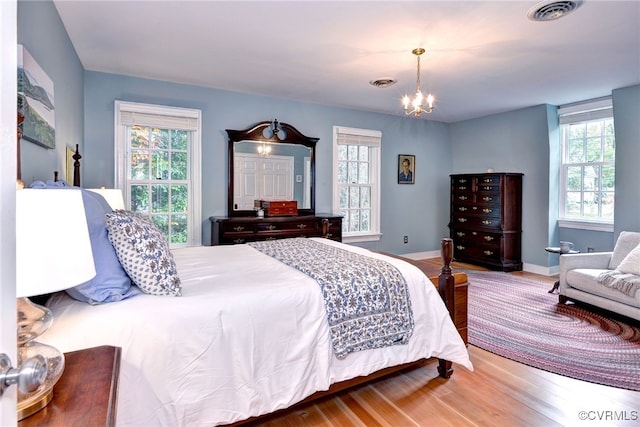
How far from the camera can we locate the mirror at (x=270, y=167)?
4320 mm

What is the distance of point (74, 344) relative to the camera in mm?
1262

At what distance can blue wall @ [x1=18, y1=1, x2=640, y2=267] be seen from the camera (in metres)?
2.58

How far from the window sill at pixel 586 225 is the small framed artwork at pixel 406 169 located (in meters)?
2.20

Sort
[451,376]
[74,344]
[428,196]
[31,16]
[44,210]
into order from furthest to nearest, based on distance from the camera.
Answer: [428,196] < [451,376] < [31,16] < [74,344] < [44,210]

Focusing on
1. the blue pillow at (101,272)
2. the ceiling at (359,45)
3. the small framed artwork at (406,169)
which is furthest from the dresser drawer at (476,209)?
the blue pillow at (101,272)

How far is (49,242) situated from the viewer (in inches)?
28.5

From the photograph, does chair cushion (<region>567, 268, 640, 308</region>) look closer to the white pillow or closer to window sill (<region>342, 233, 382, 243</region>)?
the white pillow

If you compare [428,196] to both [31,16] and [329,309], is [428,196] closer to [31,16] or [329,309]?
[329,309]

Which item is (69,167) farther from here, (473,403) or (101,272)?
(473,403)

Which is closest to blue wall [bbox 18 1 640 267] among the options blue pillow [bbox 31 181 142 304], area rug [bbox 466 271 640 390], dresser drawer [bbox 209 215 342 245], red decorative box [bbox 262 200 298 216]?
dresser drawer [bbox 209 215 342 245]

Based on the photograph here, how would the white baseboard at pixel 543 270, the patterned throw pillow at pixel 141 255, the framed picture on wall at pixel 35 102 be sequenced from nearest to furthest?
1. the patterned throw pillow at pixel 141 255
2. the framed picture on wall at pixel 35 102
3. the white baseboard at pixel 543 270

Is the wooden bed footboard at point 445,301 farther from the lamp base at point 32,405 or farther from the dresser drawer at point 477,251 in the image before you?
the dresser drawer at point 477,251

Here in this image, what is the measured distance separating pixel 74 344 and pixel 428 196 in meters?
5.59

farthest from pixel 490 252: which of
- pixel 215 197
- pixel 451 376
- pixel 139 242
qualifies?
pixel 139 242
